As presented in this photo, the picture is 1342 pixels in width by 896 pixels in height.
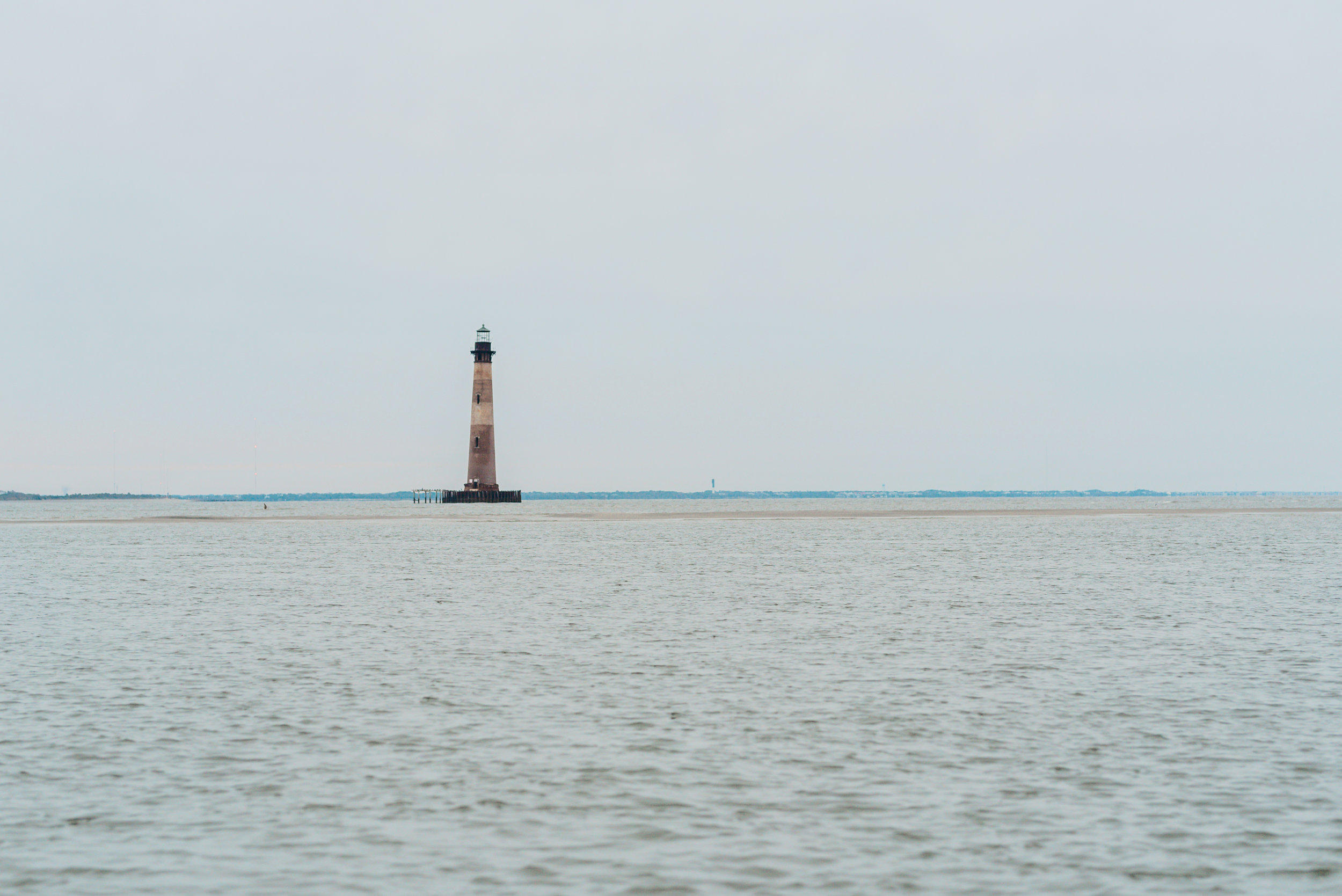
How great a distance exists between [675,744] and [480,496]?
127 metres

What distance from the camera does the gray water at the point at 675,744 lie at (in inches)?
408

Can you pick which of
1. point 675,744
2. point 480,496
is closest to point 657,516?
point 480,496

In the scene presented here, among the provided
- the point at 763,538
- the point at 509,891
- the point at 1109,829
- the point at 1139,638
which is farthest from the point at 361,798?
the point at 763,538

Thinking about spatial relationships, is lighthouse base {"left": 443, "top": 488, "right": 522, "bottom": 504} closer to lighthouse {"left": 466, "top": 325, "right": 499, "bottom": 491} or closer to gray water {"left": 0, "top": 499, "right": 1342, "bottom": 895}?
lighthouse {"left": 466, "top": 325, "right": 499, "bottom": 491}

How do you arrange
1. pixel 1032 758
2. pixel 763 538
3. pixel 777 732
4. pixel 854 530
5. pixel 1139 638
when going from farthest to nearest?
pixel 854 530
pixel 763 538
pixel 1139 638
pixel 777 732
pixel 1032 758

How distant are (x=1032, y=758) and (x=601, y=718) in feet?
18.9

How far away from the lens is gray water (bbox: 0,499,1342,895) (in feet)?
34.0

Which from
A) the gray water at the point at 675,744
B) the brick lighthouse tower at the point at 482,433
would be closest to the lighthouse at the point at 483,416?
the brick lighthouse tower at the point at 482,433

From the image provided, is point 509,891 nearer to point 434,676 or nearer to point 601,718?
point 601,718

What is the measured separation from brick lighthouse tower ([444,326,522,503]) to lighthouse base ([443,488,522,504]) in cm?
6

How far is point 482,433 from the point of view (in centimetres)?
Result: 13075

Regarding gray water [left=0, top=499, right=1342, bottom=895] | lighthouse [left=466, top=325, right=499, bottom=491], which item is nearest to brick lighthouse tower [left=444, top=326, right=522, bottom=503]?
lighthouse [left=466, top=325, right=499, bottom=491]

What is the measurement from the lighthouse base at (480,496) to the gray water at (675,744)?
103 meters

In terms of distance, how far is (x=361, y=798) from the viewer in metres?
12.6
